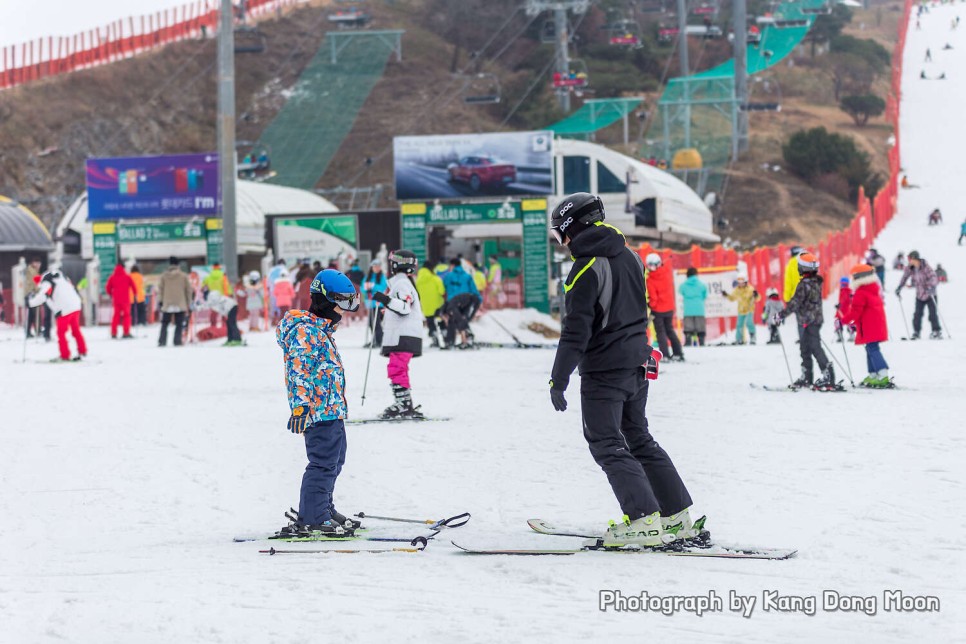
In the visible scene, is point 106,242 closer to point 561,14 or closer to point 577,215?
point 561,14

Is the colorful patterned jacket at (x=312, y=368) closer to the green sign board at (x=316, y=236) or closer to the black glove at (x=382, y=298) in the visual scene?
the black glove at (x=382, y=298)

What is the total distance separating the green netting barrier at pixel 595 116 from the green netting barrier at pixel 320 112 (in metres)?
17.4

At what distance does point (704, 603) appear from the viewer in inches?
202

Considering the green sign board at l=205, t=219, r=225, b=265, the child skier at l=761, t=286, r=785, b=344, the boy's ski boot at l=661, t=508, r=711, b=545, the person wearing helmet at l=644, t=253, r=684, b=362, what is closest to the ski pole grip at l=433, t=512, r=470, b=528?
the boy's ski boot at l=661, t=508, r=711, b=545

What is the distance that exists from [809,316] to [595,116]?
47962mm

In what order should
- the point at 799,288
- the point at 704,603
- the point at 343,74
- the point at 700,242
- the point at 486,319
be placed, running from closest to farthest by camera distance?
the point at 704,603 < the point at 799,288 < the point at 486,319 < the point at 700,242 < the point at 343,74

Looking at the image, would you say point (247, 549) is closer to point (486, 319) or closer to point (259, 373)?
point (259, 373)

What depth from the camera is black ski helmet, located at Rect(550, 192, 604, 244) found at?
20.2 feet

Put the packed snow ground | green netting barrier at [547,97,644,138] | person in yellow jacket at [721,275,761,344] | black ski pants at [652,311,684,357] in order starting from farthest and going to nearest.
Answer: green netting barrier at [547,97,644,138], person in yellow jacket at [721,275,761,344], black ski pants at [652,311,684,357], the packed snow ground

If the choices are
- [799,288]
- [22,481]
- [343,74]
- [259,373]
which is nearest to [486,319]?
[259,373]

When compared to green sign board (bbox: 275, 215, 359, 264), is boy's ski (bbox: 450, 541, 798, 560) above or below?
below

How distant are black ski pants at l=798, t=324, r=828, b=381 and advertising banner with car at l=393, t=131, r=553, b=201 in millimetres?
19054

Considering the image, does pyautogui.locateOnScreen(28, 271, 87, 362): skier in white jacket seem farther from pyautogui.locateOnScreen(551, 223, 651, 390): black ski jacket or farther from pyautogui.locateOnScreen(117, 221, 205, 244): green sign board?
pyautogui.locateOnScreen(117, 221, 205, 244): green sign board

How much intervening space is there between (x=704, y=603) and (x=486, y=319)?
24.5m
